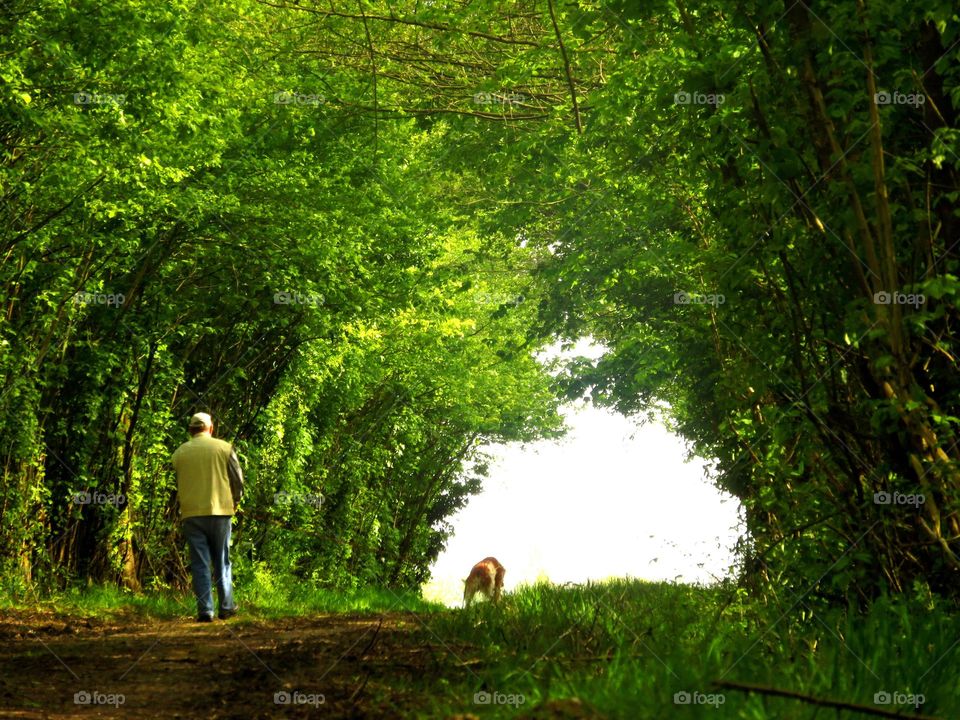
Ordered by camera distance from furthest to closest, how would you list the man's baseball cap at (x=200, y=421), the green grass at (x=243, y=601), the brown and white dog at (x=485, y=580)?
the brown and white dog at (x=485, y=580) → the man's baseball cap at (x=200, y=421) → the green grass at (x=243, y=601)

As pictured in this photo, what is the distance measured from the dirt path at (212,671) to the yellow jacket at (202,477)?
5.35 feet

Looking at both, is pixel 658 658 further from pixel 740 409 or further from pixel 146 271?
pixel 146 271

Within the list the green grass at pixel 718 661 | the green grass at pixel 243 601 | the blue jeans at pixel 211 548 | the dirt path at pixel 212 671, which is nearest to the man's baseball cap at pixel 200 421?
the blue jeans at pixel 211 548

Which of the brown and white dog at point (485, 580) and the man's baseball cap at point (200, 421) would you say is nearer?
the man's baseball cap at point (200, 421)

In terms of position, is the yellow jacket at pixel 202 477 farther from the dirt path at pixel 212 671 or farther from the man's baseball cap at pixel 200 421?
the dirt path at pixel 212 671

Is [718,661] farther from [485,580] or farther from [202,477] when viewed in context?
[485,580]

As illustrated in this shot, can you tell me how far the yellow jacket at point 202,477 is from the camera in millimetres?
11664

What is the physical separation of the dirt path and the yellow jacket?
1.63 metres

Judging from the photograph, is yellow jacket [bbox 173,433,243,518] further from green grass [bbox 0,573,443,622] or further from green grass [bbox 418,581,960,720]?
green grass [bbox 418,581,960,720]

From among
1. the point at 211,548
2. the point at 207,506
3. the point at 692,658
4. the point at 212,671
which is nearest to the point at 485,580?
the point at 211,548

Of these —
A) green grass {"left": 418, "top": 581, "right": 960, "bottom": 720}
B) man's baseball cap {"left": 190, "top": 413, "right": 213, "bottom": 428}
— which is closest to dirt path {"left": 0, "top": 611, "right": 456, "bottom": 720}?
green grass {"left": 418, "top": 581, "right": 960, "bottom": 720}

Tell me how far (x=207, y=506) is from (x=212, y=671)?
14.4ft

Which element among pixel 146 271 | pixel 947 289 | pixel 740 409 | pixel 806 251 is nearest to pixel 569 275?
pixel 146 271

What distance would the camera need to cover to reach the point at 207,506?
38.2ft
